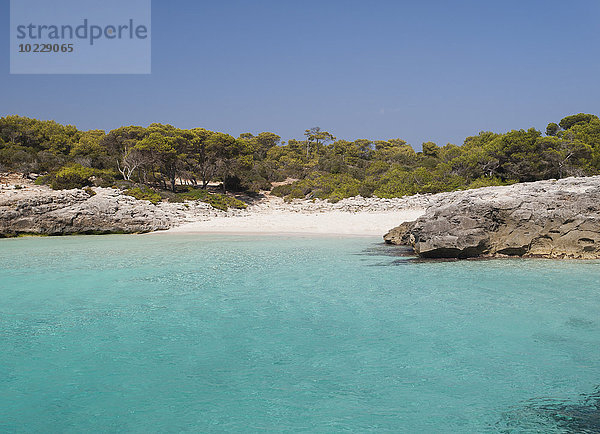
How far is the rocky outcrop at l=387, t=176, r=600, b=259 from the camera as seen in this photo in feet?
40.2

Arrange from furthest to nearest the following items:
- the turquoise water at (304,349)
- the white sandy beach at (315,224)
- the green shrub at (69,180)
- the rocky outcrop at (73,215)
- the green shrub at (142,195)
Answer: the green shrub at (142,195)
the green shrub at (69,180)
the rocky outcrop at (73,215)
the white sandy beach at (315,224)
the turquoise water at (304,349)

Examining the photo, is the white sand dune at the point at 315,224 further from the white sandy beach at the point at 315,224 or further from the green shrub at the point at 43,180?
the green shrub at the point at 43,180

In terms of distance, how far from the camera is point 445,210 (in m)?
13.1

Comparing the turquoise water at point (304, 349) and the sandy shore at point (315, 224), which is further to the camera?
the sandy shore at point (315, 224)

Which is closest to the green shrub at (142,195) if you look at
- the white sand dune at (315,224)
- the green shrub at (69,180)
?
the green shrub at (69,180)

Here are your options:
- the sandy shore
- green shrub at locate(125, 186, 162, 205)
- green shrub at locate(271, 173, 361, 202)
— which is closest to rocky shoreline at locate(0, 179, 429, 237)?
the sandy shore

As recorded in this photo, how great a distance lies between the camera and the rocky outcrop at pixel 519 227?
40.2 ft

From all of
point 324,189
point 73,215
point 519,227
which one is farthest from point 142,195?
point 519,227

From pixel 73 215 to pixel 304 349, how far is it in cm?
1999

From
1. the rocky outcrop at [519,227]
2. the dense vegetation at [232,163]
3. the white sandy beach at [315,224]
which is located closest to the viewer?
the rocky outcrop at [519,227]

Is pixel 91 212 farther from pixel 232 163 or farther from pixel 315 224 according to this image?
pixel 232 163

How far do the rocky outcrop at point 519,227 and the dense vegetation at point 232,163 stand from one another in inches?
673

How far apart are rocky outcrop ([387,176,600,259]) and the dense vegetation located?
56.1 feet

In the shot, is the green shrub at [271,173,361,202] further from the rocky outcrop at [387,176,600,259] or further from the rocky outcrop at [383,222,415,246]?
the rocky outcrop at [387,176,600,259]
